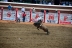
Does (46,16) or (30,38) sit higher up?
(46,16)

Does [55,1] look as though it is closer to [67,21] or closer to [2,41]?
[67,21]

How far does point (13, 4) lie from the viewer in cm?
2184

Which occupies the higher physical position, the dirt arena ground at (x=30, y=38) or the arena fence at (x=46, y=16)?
the arena fence at (x=46, y=16)

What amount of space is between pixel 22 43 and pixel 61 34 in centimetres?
328

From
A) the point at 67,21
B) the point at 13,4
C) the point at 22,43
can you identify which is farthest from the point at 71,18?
the point at 22,43

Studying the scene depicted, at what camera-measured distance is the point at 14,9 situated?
2055 cm

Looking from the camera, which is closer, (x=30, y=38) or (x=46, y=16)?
(x=30, y=38)

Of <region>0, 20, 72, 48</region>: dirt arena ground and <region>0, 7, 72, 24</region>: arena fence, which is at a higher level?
<region>0, 7, 72, 24</region>: arena fence

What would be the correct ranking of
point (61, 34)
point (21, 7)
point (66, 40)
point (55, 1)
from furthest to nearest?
point (55, 1), point (21, 7), point (61, 34), point (66, 40)

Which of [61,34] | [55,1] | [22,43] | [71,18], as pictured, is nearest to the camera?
[22,43]

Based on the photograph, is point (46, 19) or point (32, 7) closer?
point (46, 19)

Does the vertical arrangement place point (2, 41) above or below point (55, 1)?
below

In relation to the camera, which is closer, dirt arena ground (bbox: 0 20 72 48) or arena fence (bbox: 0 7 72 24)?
dirt arena ground (bbox: 0 20 72 48)

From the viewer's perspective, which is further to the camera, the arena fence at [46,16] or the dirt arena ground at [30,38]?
the arena fence at [46,16]
